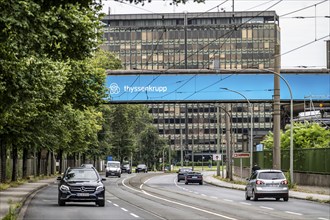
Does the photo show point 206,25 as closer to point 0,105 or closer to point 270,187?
point 270,187

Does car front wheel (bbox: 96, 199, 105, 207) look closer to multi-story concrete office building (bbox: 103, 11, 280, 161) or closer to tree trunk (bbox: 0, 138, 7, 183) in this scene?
tree trunk (bbox: 0, 138, 7, 183)

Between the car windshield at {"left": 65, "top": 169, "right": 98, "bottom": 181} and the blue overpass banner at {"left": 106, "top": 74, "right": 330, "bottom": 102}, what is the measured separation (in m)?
35.3

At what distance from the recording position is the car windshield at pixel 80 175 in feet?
108

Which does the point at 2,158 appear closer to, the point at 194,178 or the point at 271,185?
the point at 271,185

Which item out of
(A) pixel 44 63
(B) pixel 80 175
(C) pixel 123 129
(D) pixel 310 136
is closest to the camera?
(A) pixel 44 63

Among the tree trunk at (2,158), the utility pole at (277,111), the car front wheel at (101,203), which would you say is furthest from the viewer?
the tree trunk at (2,158)

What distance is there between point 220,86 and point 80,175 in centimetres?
3734

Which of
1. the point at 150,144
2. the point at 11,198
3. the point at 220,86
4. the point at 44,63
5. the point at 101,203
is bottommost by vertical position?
the point at 11,198

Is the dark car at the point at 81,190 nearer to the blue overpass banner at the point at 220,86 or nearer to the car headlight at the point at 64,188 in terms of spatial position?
the car headlight at the point at 64,188

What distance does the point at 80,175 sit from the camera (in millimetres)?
33344

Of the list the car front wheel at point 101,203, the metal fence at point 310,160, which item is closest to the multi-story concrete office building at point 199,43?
the metal fence at point 310,160

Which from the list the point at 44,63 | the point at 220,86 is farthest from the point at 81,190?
the point at 220,86

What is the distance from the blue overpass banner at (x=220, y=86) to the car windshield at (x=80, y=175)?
1390 inches

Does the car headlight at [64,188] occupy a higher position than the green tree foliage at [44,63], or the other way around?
the green tree foliage at [44,63]
